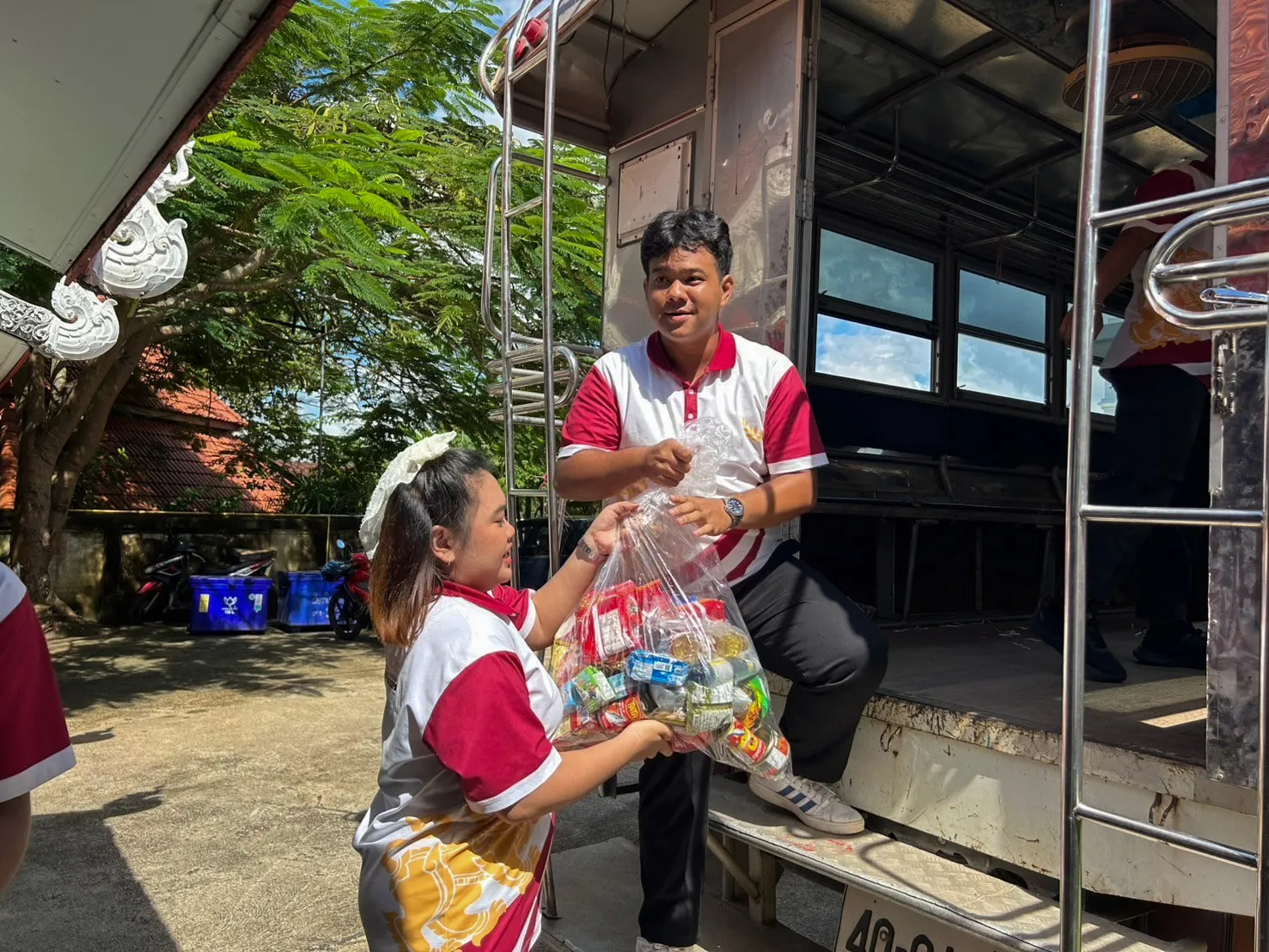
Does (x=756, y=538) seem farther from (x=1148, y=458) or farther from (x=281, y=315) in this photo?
(x=281, y=315)

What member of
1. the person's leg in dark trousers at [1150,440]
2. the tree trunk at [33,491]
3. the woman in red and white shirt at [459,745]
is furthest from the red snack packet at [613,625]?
the tree trunk at [33,491]

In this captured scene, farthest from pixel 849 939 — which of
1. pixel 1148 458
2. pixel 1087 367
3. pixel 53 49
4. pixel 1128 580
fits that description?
pixel 1128 580

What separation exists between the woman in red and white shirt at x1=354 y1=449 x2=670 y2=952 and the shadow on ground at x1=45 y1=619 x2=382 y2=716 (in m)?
5.38

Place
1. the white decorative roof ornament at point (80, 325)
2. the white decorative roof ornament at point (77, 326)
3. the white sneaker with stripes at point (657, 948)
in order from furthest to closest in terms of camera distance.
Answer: the white decorative roof ornament at point (80, 325), the white decorative roof ornament at point (77, 326), the white sneaker with stripes at point (657, 948)

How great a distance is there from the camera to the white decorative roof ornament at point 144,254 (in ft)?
14.6

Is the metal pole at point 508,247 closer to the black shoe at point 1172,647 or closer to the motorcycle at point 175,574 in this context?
the black shoe at point 1172,647

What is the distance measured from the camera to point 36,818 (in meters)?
4.49

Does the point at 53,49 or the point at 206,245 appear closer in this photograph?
the point at 53,49

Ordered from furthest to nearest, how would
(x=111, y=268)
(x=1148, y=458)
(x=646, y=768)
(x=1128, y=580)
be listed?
(x=1128, y=580), (x=111, y=268), (x=1148, y=458), (x=646, y=768)

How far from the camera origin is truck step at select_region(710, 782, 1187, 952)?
175 centimetres

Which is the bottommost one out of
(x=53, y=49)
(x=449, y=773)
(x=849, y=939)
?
(x=849, y=939)

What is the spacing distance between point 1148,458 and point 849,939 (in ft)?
5.83

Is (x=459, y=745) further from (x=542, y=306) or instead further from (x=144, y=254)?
(x=144, y=254)

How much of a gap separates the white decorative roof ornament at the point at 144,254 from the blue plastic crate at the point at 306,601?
6.16 m
